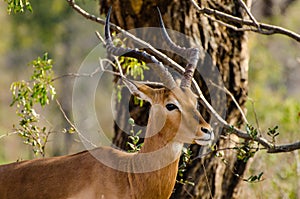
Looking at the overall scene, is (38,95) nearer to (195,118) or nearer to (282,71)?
(195,118)

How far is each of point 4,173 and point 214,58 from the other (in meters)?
2.99

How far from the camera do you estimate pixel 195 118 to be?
6543 mm

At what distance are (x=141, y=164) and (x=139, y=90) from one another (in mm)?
661

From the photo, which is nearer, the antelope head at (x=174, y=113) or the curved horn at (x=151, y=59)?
the antelope head at (x=174, y=113)

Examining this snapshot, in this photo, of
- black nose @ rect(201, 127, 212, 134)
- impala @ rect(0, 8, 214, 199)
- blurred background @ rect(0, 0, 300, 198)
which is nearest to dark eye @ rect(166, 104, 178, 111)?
impala @ rect(0, 8, 214, 199)

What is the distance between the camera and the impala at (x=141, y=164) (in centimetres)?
655

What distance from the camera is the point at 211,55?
8766 millimetres

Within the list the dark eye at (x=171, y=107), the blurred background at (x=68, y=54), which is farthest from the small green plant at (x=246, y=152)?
the blurred background at (x=68, y=54)

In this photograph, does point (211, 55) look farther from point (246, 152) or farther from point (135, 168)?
point (135, 168)

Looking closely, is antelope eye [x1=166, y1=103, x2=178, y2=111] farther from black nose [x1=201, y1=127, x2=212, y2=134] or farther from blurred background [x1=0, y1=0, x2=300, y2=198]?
blurred background [x1=0, y1=0, x2=300, y2=198]

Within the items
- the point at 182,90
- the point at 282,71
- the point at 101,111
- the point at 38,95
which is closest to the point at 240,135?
the point at 182,90

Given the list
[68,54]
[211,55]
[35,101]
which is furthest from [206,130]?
[68,54]

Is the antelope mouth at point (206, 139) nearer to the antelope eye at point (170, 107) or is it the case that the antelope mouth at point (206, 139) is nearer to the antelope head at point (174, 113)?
the antelope head at point (174, 113)

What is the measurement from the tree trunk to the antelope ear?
1959 mm
